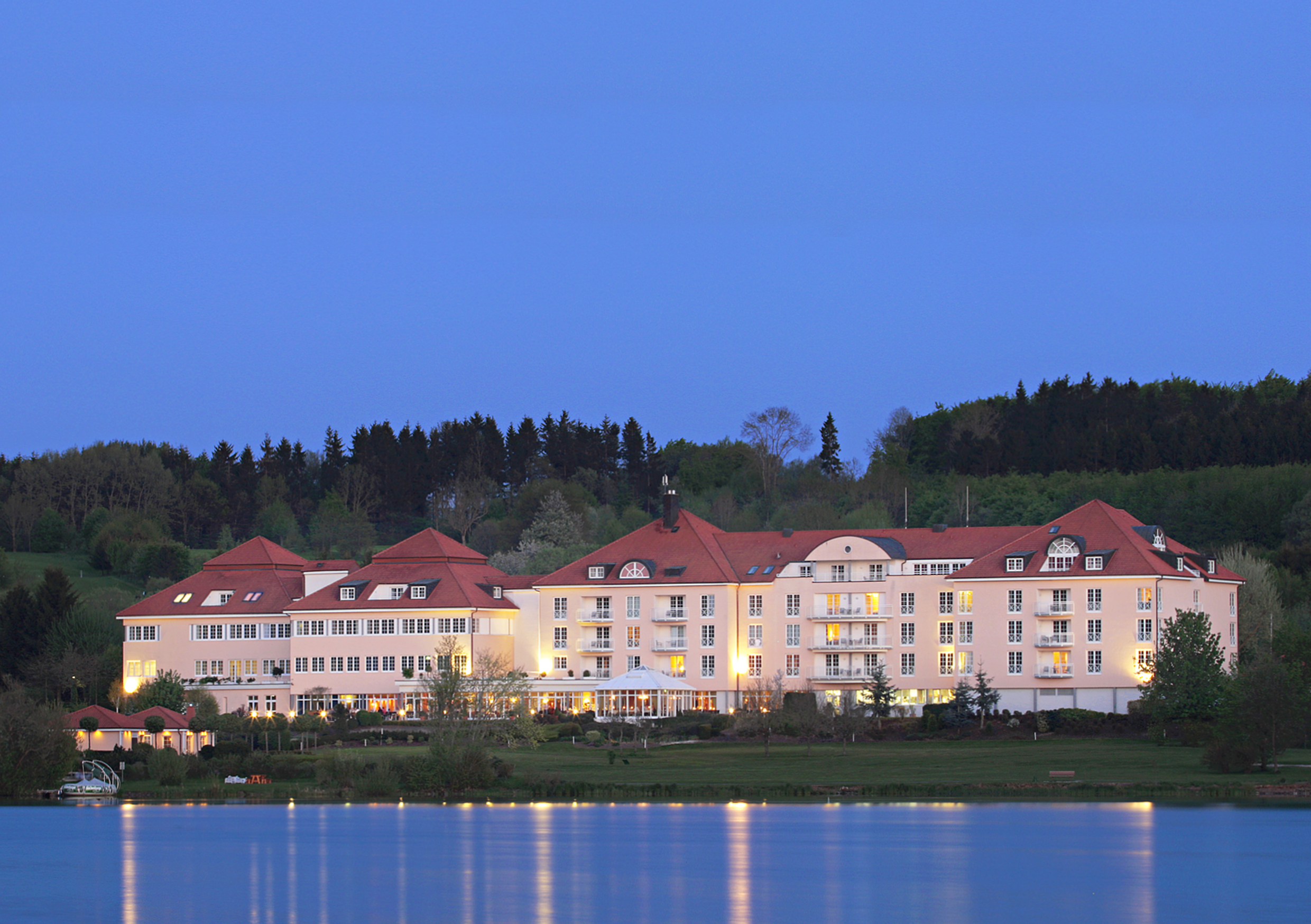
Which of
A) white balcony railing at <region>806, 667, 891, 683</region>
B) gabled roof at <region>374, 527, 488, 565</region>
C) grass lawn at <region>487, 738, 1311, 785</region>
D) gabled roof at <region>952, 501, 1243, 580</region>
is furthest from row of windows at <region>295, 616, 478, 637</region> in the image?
gabled roof at <region>952, 501, 1243, 580</region>

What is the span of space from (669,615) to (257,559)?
1005 inches

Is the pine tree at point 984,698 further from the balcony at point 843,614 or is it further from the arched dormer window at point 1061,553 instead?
the balcony at point 843,614

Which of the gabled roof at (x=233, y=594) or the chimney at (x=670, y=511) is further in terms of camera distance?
the chimney at (x=670, y=511)

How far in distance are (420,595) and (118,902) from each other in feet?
186

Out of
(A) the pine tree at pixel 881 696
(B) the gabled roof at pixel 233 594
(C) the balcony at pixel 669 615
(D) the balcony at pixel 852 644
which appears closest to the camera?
(A) the pine tree at pixel 881 696

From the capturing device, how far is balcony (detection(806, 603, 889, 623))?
93812 millimetres

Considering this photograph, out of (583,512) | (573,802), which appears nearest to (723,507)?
(583,512)

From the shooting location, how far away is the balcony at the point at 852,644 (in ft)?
308

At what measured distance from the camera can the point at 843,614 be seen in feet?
309

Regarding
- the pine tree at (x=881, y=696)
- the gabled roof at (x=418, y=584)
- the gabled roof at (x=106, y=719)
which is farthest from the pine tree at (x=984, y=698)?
the gabled roof at (x=106, y=719)

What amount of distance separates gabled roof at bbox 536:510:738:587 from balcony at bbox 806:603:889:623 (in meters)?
4.77

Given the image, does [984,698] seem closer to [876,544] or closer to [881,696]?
[881,696]

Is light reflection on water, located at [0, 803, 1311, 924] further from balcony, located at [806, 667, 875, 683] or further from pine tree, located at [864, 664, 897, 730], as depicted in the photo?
balcony, located at [806, 667, 875, 683]

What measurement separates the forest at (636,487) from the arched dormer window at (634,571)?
741 inches
